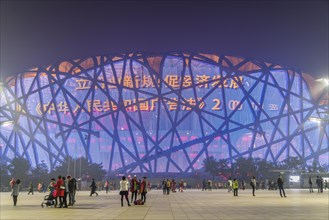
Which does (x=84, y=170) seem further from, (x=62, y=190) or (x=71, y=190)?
(x=62, y=190)

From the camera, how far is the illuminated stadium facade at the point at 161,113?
94000 millimetres

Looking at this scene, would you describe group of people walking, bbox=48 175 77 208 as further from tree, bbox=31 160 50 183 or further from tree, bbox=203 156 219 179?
tree, bbox=203 156 219 179

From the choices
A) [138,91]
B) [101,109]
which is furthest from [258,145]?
[101,109]

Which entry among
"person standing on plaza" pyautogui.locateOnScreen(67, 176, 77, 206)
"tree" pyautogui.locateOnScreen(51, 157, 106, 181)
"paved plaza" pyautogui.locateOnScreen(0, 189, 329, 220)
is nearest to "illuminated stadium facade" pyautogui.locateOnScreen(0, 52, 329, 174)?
"tree" pyautogui.locateOnScreen(51, 157, 106, 181)

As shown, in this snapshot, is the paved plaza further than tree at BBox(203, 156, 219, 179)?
No

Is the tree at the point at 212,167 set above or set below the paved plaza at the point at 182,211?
above

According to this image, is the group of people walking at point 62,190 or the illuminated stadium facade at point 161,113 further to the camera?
the illuminated stadium facade at point 161,113

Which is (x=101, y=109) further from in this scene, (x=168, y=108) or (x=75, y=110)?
(x=168, y=108)

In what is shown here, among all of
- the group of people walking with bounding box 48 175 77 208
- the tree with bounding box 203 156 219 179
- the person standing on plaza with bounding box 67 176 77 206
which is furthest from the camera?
the tree with bounding box 203 156 219 179

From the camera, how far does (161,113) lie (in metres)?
95.6

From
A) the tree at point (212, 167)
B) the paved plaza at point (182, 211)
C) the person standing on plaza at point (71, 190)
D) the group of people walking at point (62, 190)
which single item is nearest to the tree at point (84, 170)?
the tree at point (212, 167)

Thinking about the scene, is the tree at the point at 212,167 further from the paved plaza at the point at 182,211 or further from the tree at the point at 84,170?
the paved plaza at the point at 182,211

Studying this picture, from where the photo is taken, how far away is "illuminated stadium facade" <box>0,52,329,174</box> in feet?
308

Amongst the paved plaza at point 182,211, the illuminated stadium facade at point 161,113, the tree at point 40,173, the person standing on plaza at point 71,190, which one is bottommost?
the paved plaza at point 182,211
